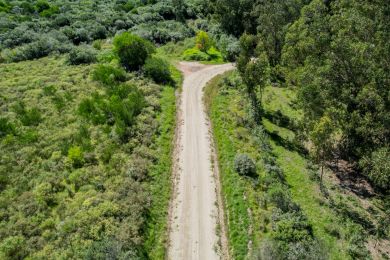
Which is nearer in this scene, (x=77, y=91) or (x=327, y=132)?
(x=327, y=132)

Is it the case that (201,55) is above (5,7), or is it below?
below

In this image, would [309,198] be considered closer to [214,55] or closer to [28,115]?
[28,115]

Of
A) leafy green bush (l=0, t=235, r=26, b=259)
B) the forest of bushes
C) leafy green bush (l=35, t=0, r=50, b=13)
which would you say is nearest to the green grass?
the forest of bushes

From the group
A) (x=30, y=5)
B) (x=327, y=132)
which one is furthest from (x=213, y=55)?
(x=30, y=5)

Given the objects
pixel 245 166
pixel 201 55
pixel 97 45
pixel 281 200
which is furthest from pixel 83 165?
pixel 97 45

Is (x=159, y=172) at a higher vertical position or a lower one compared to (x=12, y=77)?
lower

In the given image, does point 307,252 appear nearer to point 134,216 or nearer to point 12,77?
point 134,216

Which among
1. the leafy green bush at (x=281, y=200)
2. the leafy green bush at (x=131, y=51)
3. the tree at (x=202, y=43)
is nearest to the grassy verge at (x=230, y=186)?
the leafy green bush at (x=281, y=200)

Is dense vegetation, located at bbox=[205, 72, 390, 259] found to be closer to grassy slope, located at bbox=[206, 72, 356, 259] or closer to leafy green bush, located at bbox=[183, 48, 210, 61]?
grassy slope, located at bbox=[206, 72, 356, 259]
